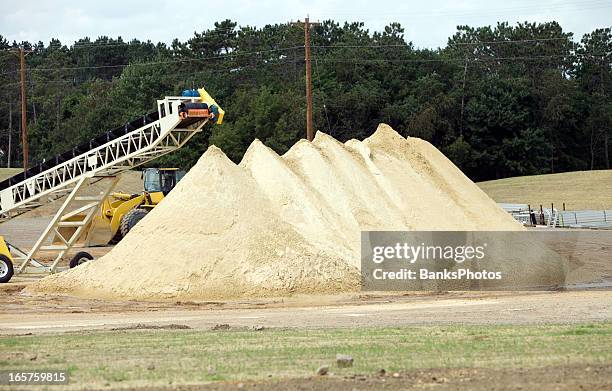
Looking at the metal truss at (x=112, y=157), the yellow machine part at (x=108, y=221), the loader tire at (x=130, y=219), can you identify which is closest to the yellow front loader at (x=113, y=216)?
the yellow machine part at (x=108, y=221)

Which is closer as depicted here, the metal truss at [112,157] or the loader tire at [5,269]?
the loader tire at [5,269]

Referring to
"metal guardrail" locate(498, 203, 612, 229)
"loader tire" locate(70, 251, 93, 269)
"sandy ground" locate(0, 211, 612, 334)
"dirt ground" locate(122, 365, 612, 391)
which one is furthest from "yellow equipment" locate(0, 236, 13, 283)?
"metal guardrail" locate(498, 203, 612, 229)

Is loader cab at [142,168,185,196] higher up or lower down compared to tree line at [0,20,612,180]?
lower down

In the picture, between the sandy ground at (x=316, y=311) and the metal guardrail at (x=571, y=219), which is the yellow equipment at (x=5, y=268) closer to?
the sandy ground at (x=316, y=311)

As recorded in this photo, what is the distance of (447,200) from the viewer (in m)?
33.1

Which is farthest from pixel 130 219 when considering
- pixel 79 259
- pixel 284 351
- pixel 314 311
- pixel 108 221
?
pixel 284 351

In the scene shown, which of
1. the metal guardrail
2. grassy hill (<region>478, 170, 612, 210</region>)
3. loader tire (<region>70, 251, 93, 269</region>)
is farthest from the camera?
grassy hill (<region>478, 170, 612, 210</region>)

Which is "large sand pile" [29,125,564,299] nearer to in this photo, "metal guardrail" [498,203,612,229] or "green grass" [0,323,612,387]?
"green grass" [0,323,612,387]

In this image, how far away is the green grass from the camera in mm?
11922

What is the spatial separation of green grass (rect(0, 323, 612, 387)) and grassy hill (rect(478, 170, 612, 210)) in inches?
2248

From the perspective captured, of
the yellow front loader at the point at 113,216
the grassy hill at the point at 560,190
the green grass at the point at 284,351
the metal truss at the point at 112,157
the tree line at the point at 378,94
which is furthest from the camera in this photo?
the tree line at the point at 378,94

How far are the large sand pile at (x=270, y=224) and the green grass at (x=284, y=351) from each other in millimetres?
9528

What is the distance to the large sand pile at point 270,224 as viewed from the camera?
27.2 meters

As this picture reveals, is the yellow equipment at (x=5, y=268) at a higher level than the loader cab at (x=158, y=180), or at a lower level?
lower
